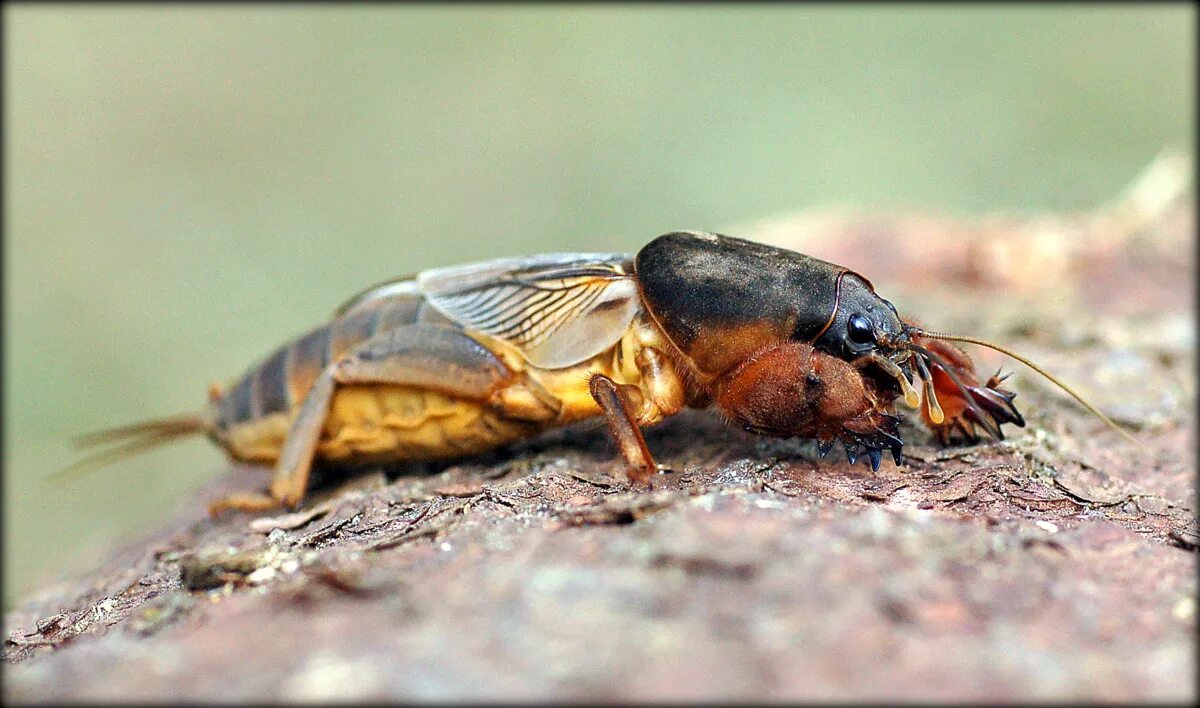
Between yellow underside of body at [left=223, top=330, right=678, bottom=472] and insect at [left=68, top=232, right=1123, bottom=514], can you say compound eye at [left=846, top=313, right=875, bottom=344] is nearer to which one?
insect at [left=68, top=232, right=1123, bottom=514]

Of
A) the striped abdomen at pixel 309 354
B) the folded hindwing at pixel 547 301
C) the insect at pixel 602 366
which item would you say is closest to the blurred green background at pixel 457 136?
the striped abdomen at pixel 309 354

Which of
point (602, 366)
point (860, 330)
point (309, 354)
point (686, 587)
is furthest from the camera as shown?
point (309, 354)

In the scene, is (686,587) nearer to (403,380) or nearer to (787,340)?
(787,340)

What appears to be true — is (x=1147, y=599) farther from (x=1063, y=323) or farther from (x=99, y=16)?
(x=99, y=16)

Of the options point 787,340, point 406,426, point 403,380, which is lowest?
point 406,426

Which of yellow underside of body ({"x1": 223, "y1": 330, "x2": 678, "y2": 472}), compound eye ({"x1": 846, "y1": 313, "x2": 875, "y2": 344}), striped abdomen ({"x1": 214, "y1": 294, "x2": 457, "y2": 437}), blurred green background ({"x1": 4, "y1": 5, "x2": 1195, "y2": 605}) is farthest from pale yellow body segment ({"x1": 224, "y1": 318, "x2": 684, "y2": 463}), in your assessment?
blurred green background ({"x1": 4, "y1": 5, "x2": 1195, "y2": 605})

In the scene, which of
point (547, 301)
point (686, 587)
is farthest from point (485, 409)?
point (686, 587)

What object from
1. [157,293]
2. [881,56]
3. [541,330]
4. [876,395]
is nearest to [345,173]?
[157,293]

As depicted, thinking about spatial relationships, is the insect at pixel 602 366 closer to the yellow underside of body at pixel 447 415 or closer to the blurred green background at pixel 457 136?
the yellow underside of body at pixel 447 415
